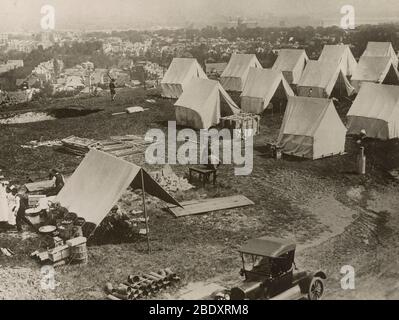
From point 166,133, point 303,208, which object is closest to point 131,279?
point 303,208

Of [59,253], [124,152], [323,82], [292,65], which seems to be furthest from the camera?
[292,65]

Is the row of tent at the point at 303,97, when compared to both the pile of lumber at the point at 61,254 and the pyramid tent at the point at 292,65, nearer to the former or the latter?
the pyramid tent at the point at 292,65

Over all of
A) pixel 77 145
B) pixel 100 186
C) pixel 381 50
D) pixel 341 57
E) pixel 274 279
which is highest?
pixel 381 50

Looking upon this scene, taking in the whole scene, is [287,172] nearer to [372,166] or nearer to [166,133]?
[372,166]

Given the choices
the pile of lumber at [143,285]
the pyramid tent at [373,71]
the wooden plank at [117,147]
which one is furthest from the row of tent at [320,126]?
the pile of lumber at [143,285]

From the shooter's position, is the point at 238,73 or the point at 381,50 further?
the point at 381,50

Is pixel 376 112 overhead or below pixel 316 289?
overhead

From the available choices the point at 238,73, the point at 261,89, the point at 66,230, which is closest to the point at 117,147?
the point at 66,230

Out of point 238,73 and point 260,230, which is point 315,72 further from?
point 260,230
